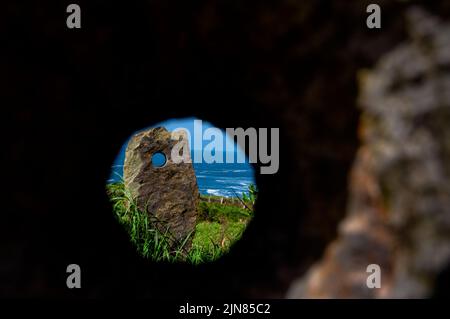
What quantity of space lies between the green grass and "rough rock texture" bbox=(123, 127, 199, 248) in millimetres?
199

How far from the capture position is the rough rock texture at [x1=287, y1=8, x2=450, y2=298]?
95 centimetres

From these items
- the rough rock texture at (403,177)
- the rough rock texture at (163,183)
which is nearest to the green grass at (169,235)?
the rough rock texture at (163,183)

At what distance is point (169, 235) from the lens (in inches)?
185

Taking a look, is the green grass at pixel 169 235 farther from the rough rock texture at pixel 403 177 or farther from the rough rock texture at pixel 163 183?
the rough rock texture at pixel 403 177

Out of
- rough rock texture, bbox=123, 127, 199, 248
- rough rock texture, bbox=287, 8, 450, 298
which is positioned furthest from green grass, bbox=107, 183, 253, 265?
rough rock texture, bbox=287, 8, 450, 298

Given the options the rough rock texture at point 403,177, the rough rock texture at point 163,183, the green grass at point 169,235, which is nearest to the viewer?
the rough rock texture at point 403,177

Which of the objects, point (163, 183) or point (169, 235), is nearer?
point (169, 235)

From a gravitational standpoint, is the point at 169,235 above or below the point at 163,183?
below

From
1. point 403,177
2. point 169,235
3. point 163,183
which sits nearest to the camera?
point 403,177

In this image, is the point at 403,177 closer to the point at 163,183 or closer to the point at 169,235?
the point at 169,235

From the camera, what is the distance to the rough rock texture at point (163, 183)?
5.01 m

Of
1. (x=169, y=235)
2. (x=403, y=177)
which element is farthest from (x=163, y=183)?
(x=403, y=177)

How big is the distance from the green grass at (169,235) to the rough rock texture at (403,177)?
1715mm

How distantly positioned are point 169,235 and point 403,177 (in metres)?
3.93
